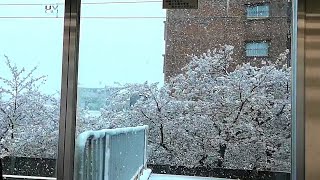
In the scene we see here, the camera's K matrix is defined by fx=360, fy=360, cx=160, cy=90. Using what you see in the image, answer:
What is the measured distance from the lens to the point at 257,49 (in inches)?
72.4

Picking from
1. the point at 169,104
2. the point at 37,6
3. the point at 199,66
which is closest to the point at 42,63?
the point at 37,6

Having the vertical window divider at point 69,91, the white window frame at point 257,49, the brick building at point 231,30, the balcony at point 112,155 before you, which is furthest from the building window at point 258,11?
the vertical window divider at point 69,91

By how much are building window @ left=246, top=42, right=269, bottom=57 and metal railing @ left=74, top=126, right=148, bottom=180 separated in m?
0.67

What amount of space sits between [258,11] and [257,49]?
19 cm

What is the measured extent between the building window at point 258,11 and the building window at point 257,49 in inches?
5.5

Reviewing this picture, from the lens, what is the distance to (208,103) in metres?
1.86

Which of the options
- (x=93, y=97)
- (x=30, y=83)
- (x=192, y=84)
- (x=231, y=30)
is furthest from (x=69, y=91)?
(x=231, y=30)

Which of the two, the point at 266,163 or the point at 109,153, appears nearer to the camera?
the point at 266,163

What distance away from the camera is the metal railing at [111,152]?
189 centimetres

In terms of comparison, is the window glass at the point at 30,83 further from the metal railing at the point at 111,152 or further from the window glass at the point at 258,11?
the window glass at the point at 258,11

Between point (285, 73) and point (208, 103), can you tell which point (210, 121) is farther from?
point (285, 73)

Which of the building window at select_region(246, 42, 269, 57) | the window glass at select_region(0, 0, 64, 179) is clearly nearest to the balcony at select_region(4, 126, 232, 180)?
the window glass at select_region(0, 0, 64, 179)

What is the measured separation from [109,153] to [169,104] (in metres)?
0.42

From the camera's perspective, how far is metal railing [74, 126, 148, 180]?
189 cm
